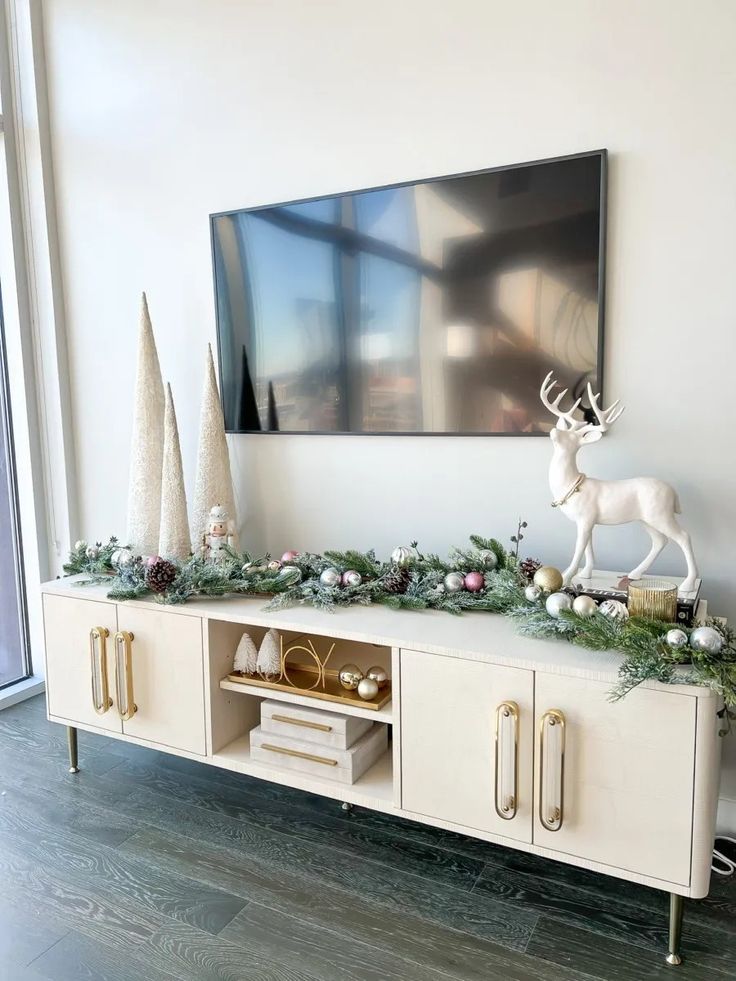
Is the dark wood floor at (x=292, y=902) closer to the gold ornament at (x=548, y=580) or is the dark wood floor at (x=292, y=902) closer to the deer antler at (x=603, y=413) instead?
the gold ornament at (x=548, y=580)

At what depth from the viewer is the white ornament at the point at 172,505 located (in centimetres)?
235

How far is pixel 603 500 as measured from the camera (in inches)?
69.8

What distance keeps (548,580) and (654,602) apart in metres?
0.24

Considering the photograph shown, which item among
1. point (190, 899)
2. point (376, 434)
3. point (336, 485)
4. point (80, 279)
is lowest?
point (190, 899)

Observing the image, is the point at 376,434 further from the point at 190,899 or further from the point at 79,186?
the point at 79,186

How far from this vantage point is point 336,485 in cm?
237

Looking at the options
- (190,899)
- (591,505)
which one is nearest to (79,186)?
(591,505)

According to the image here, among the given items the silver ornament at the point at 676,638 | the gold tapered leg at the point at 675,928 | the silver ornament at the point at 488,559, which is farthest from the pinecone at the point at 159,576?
the gold tapered leg at the point at 675,928

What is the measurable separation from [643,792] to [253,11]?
2487mm

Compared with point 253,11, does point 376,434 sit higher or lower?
lower

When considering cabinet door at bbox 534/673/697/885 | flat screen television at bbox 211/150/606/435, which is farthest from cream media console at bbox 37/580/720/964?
flat screen television at bbox 211/150/606/435

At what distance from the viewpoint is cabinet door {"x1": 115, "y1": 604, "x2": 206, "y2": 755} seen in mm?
2045

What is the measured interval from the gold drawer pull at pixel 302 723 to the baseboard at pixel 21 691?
4.82ft

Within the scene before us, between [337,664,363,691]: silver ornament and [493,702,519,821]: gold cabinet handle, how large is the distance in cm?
46
